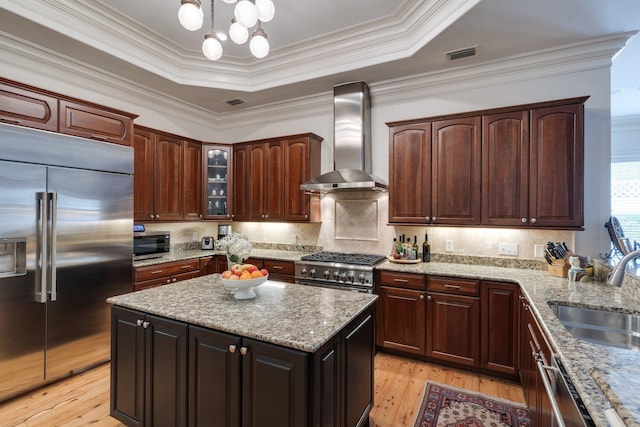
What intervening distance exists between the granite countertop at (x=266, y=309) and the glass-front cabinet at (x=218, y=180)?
2213 millimetres

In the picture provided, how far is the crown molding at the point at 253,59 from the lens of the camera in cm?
268

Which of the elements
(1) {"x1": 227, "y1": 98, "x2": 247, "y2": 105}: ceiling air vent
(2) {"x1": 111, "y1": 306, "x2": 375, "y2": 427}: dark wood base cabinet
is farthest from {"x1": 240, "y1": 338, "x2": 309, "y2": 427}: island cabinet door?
(1) {"x1": 227, "y1": 98, "x2": 247, "y2": 105}: ceiling air vent

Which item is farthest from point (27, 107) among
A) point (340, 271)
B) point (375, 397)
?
point (375, 397)

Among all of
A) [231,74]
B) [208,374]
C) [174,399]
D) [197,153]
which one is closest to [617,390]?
[208,374]

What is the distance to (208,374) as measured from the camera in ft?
5.44

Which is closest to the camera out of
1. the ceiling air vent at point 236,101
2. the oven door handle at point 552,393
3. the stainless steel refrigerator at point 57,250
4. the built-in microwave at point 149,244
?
the oven door handle at point 552,393

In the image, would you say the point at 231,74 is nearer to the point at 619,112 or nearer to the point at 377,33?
the point at 377,33

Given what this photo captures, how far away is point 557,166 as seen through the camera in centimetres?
273

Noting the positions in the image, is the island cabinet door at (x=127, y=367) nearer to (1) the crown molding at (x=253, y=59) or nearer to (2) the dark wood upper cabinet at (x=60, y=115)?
(2) the dark wood upper cabinet at (x=60, y=115)

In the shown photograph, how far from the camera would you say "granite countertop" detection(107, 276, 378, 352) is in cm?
149

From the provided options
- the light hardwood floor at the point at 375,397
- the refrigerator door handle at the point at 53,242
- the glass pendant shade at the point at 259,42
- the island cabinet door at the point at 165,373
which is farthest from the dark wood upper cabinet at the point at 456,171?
the refrigerator door handle at the point at 53,242

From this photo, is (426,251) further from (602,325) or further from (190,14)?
(190,14)

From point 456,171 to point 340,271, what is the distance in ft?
5.20

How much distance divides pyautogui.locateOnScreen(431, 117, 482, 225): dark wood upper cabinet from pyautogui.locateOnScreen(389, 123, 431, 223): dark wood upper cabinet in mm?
80
